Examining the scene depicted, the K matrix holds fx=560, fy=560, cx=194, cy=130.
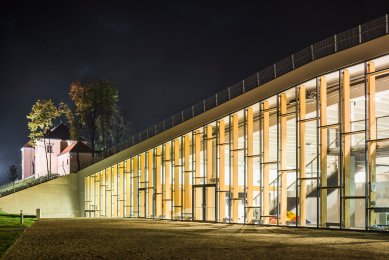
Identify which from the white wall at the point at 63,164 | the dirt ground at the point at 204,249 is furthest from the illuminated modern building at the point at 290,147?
the white wall at the point at 63,164

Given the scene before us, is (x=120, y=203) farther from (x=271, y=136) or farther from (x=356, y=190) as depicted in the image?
(x=356, y=190)

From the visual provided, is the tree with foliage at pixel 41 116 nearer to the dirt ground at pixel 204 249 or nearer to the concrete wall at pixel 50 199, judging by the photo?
the concrete wall at pixel 50 199

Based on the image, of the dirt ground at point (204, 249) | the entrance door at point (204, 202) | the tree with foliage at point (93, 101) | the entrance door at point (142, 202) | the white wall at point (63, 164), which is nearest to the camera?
the dirt ground at point (204, 249)

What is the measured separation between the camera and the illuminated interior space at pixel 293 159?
20172 mm

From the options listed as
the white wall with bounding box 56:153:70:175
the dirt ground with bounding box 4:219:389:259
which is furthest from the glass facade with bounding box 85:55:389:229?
the white wall with bounding box 56:153:70:175

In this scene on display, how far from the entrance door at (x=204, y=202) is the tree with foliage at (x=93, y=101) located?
107 feet

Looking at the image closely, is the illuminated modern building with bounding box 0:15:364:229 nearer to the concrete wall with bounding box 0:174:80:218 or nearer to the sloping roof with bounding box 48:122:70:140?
the concrete wall with bounding box 0:174:80:218

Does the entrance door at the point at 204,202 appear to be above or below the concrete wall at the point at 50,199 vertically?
above

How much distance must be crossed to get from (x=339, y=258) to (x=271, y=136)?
16.6 meters

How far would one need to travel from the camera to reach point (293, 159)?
28.1 m

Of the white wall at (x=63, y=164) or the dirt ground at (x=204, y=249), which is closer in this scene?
the dirt ground at (x=204, y=249)

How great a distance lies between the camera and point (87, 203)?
50969mm

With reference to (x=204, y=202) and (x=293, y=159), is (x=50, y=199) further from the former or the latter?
(x=293, y=159)

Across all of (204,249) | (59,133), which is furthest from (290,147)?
(59,133)
